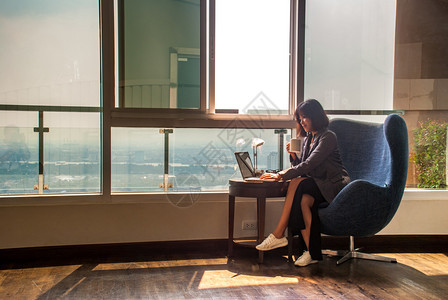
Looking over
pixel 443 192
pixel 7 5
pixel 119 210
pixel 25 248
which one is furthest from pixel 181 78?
pixel 443 192

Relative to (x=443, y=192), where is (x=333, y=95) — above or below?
above

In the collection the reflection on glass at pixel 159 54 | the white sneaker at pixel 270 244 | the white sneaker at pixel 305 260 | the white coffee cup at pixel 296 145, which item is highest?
the reflection on glass at pixel 159 54

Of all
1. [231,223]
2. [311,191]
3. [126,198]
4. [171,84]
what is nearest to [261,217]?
[231,223]

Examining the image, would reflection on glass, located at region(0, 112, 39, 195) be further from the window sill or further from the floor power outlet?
the floor power outlet

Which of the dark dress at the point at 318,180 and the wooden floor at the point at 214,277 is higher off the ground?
the dark dress at the point at 318,180

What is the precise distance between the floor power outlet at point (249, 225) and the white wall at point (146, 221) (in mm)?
35

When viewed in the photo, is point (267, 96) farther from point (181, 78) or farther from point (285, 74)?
point (181, 78)

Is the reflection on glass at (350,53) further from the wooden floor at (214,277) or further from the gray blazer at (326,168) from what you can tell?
the wooden floor at (214,277)

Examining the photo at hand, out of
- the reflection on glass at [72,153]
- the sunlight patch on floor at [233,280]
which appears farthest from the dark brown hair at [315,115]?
the reflection on glass at [72,153]

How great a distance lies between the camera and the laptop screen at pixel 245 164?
336cm

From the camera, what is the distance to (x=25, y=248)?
3.25 metres

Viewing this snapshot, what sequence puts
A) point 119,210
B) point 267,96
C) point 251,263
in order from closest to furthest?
point 251,263, point 119,210, point 267,96

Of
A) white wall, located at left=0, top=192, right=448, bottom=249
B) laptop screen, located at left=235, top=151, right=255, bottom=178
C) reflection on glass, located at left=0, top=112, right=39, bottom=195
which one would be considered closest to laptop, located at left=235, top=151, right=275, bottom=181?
laptop screen, located at left=235, top=151, right=255, bottom=178

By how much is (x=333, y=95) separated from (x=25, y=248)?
2864 millimetres
